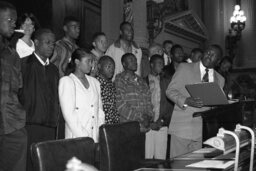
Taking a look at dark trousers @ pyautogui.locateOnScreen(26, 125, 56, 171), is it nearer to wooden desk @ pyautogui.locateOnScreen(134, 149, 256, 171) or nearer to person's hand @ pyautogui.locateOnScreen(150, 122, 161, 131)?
wooden desk @ pyautogui.locateOnScreen(134, 149, 256, 171)

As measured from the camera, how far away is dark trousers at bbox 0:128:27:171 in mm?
2918

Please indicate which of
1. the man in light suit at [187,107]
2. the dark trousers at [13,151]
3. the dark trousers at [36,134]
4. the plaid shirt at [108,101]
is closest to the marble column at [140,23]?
the plaid shirt at [108,101]

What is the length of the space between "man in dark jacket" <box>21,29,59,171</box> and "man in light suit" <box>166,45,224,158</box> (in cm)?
117

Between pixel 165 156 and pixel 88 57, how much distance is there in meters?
2.02

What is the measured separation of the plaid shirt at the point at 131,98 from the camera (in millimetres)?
4441

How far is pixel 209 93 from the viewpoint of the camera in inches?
136

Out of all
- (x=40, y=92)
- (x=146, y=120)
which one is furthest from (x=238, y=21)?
(x=40, y=92)

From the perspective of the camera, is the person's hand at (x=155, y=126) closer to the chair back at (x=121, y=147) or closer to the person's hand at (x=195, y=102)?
the person's hand at (x=195, y=102)

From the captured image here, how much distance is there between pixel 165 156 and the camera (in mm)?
4980

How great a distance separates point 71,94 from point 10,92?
1.64ft

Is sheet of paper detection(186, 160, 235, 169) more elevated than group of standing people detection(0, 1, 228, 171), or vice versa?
group of standing people detection(0, 1, 228, 171)

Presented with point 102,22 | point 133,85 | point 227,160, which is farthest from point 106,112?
point 102,22

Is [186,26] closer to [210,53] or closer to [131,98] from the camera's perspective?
[131,98]

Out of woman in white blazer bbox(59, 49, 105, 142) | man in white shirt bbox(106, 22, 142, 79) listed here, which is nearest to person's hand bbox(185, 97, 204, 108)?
woman in white blazer bbox(59, 49, 105, 142)
